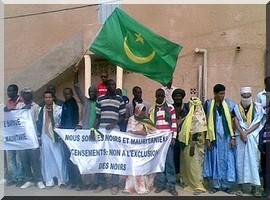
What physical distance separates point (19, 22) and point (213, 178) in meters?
3.81

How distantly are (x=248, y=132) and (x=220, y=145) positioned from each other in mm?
360

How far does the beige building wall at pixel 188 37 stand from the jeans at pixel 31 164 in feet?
5.65

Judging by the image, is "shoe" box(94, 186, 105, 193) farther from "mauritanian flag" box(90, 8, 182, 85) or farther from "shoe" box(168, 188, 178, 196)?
"mauritanian flag" box(90, 8, 182, 85)

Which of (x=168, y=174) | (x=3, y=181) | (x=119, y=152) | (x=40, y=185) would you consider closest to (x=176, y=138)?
(x=168, y=174)

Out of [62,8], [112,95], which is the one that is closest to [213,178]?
[112,95]

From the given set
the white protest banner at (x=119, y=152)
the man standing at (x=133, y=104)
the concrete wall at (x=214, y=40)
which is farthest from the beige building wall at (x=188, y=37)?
the white protest banner at (x=119, y=152)

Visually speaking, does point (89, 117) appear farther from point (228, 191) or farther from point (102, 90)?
point (228, 191)

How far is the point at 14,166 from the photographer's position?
6.02 meters

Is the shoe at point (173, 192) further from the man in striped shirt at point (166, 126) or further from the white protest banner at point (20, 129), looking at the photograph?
the white protest banner at point (20, 129)

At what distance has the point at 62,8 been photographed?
7480mm

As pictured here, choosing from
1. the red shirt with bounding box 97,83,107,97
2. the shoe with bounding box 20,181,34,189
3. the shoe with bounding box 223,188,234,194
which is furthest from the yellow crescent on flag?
the shoe with bounding box 20,181,34,189
